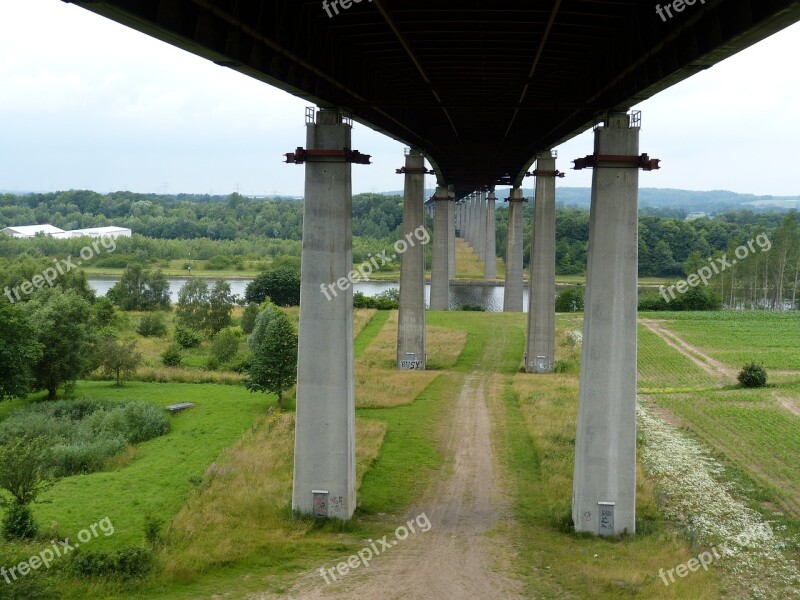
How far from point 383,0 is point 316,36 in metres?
3.40

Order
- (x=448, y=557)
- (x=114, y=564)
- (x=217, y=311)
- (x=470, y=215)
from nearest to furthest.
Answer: (x=114, y=564) < (x=448, y=557) < (x=217, y=311) < (x=470, y=215)

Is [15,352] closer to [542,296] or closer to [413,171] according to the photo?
[413,171]

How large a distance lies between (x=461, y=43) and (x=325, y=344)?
831 centimetres

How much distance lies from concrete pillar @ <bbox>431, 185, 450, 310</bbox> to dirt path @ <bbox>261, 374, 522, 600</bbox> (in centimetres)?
4905

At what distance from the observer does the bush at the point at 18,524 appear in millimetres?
21359

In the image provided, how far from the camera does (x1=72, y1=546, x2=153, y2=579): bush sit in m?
17.5

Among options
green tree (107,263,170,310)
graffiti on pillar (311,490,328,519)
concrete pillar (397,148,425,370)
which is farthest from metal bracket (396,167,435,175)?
green tree (107,263,170,310)

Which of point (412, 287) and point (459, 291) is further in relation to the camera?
point (459, 291)

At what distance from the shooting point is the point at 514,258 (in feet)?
257

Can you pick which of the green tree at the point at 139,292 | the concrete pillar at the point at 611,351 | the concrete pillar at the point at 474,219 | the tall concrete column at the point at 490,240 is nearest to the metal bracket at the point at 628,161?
the concrete pillar at the point at 611,351

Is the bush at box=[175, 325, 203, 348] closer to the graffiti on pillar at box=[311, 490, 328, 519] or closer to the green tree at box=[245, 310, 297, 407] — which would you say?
the green tree at box=[245, 310, 297, 407]

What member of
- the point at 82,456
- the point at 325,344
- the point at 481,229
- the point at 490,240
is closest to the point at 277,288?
the point at 490,240

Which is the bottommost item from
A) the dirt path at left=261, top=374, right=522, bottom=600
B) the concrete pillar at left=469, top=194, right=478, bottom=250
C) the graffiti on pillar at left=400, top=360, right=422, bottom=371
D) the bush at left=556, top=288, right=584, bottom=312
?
the dirt path at left=261, top=374, right=522, bottom=600

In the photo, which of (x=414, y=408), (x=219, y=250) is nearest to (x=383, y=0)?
(x=414, y=408)
